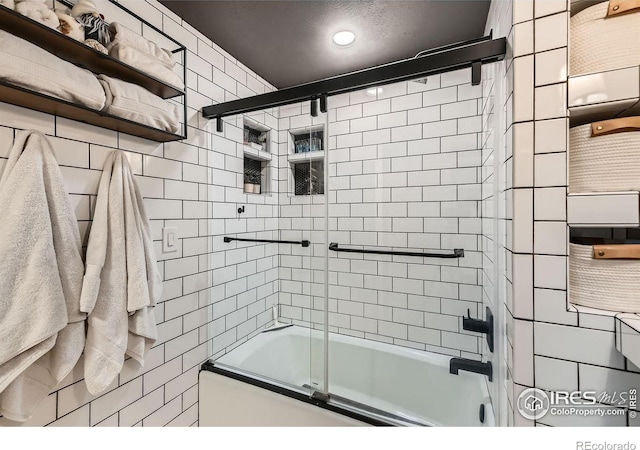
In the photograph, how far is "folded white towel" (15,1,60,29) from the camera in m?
0.74

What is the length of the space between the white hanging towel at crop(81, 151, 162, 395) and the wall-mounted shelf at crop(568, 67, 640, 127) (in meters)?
1.48

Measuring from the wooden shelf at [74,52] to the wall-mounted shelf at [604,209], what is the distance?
1.48 meters

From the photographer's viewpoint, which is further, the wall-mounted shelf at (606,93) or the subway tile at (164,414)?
the subway tile at (164,414)

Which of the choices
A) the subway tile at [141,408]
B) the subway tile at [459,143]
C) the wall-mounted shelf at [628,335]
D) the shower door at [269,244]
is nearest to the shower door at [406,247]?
the subway tile at [459,143]

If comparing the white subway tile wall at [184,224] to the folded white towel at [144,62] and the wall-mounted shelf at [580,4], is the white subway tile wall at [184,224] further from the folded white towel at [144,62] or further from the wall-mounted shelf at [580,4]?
the wall-mounted shelf at [580,4]

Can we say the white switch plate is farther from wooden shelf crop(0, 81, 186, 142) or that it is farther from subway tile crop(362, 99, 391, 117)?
subway tile crop(362, 99, 391, 117)

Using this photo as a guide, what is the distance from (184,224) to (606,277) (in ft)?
5.32

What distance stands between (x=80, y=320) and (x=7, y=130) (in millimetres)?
628

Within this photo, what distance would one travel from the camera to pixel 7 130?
2.68 feet

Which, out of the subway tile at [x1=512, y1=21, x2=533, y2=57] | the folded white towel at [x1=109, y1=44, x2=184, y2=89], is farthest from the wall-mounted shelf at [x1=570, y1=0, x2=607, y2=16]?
the folded white towel at [x1=109, y1=44, x2=184, y2=89]

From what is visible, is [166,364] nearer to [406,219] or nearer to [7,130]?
[7,130]

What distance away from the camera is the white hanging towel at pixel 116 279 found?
91 cm

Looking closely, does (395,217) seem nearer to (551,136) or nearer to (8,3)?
(551,136)

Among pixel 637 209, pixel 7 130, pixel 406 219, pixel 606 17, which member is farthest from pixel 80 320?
pixel 606 17
